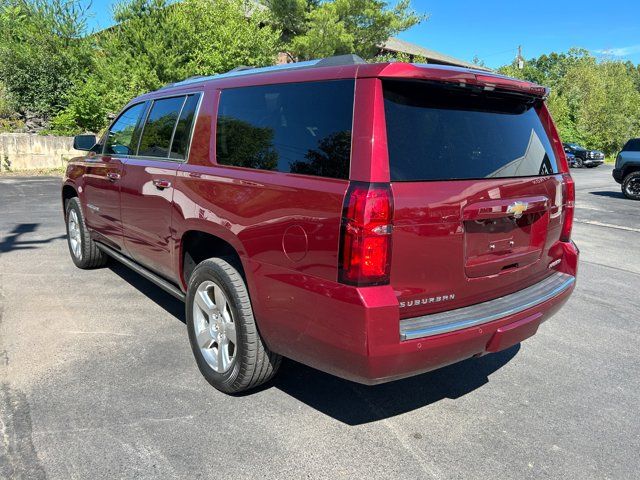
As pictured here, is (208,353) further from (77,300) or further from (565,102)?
(565,102)

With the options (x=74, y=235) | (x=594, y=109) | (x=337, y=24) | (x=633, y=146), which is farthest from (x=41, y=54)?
(x=594, y=109)

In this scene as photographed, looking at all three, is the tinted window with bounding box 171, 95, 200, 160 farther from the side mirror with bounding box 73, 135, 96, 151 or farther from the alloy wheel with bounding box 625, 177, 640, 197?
the alloy wheel with bounding box 625, 177, 640, 197

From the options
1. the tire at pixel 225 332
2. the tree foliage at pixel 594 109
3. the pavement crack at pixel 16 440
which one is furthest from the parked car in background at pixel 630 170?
the tree foliage at pixel 594 109

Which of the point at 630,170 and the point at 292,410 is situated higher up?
the point at 630,170

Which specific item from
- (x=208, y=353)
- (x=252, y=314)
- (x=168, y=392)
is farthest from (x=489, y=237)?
(x=168, y=392)

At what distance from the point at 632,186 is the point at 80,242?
15.6 m

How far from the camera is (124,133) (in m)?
4.60

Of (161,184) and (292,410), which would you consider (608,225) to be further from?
(161,184)

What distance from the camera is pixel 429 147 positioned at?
247 cm

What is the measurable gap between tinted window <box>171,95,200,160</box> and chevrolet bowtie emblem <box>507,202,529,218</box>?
2.17 m

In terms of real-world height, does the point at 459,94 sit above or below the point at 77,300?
above

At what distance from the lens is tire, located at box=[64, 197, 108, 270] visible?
17.9 ft

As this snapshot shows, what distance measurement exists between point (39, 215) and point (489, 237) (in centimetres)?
896

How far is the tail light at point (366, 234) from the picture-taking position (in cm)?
221
